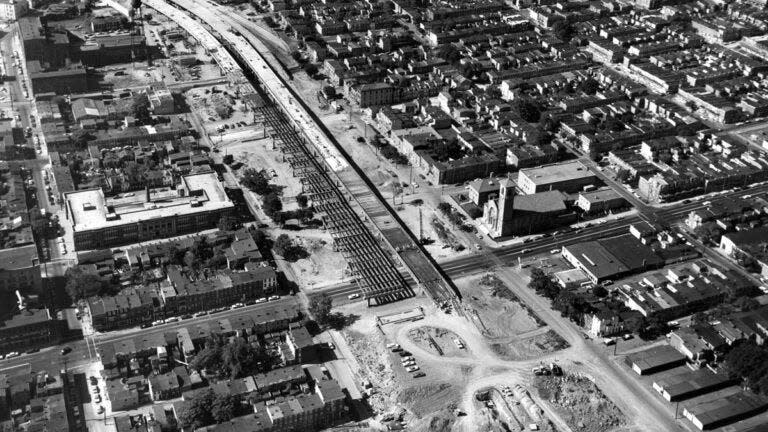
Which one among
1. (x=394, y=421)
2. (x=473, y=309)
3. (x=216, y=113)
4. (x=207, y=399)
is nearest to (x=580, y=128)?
(x=473, y=309)

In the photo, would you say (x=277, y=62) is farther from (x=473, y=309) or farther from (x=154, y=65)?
(x=473, y=309)

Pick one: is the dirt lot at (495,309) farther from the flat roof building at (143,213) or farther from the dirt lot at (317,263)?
the flat roof building at (143,213)

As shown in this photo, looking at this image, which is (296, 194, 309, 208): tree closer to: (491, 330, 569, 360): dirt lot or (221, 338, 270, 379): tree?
(221, 338, 270, 379): tree

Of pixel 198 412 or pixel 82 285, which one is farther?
pixel 82 285

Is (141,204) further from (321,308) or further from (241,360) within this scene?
(241,360)

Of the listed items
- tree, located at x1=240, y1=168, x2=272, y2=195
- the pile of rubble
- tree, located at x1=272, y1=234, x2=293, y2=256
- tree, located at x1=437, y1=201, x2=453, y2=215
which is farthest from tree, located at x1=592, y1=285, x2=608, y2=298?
tree, located at x1=240, y1=168, x2=272, y2=195

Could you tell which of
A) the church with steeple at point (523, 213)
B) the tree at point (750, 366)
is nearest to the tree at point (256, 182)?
the church with steeple at point (523, 213)

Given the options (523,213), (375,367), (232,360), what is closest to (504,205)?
(523,213)
